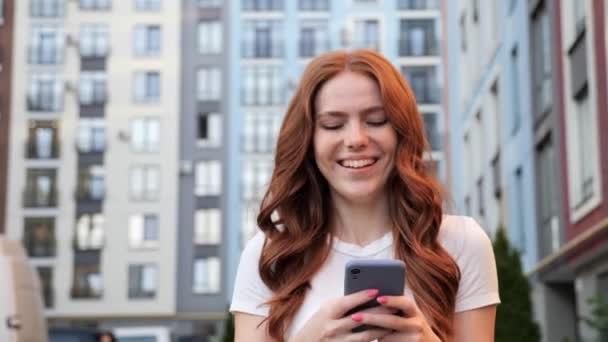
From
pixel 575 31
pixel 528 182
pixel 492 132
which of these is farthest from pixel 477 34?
pixel 575 31

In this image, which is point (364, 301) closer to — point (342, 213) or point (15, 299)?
point (342, 213)

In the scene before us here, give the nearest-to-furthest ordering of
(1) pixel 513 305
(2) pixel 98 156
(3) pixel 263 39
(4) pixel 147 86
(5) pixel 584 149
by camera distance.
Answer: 1. (1) pixel 513 305
2. (5) pixel 584 149
3. (2) pixel 98 156
4. (3) pixel 263 39
5. (4) pixel 147 86

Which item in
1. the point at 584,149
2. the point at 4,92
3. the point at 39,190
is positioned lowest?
the point at 584,149

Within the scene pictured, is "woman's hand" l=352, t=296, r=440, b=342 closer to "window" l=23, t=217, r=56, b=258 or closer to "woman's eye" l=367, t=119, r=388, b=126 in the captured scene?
"woman's eye" l=367, t=119, r=388, b=126

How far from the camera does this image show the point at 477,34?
100 feet

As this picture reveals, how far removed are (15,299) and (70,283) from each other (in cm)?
4283

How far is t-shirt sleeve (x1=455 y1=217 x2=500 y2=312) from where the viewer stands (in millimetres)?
2523

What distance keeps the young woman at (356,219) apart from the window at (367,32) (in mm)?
51724

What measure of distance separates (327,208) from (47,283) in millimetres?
51585

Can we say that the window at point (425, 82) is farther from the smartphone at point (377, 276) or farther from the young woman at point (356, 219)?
the smartphone at point (377, 276)

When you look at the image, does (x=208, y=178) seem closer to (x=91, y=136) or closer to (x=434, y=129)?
(x=91, y=136)

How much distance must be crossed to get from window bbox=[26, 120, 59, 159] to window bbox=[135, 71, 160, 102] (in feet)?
14.5

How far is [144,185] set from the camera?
53406mm

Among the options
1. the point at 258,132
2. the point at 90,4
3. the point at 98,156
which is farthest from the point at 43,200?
the point at 258,132
